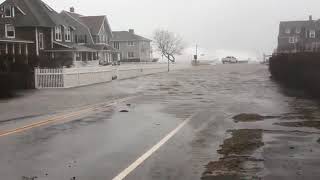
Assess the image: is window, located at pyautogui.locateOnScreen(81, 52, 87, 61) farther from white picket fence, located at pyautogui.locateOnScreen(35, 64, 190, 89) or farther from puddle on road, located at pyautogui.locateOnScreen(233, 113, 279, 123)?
puddle on road, located at pyautogui.locateOnScreen(233, 113, 279, 123)

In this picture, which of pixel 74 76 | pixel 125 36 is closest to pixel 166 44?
pixel 125 36

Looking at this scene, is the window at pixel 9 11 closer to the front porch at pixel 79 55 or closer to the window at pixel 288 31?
the front porch at pixel 79 55

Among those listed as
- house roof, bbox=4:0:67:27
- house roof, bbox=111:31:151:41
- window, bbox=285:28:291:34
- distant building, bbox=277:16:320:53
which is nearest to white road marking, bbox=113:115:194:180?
house roof, bbox=4:0:67:27

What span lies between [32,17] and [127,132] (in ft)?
177

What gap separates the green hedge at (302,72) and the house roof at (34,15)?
115 ft

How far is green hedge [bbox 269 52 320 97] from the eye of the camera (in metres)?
24.6

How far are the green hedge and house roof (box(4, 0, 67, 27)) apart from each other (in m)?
35.0

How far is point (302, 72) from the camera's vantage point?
28.3 m

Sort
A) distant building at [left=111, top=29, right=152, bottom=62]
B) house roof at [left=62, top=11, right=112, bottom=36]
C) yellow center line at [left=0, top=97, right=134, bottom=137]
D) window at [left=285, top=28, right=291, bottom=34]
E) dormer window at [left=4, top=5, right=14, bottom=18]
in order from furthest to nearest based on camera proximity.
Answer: window at [left=285, top=28, right=291, bottom=34] → distant building at [left=111, top=29, right=152, bottom=62] → house roof at [left=62, top=11, right=112, bottom=36] → dormer window at [left=4, top=5, right=14, bottom=18] → yellow center line at [left=0, top=97, right=134, bottom=137]

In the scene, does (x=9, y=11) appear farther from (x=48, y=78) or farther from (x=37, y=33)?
(x=48, y=78)

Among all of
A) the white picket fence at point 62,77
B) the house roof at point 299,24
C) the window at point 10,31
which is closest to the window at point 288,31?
the house roof at point 299,24

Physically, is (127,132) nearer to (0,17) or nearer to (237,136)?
(237,136)

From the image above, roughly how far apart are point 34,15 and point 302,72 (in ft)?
142

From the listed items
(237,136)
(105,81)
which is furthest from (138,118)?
(105,81)
